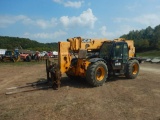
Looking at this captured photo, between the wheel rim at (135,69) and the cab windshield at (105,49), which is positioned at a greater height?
the cab windshield at (105,49)

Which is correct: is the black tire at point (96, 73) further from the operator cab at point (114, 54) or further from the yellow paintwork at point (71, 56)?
the operator cab at point (114, 54)

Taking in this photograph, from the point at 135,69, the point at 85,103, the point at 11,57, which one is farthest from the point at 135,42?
the point at 85,103

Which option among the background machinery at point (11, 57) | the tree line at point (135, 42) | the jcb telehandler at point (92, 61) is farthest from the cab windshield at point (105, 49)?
the tree line at point (135, 42)

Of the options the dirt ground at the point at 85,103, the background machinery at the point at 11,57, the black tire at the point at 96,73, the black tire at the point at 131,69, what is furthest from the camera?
the background machinery at the point at 11,57

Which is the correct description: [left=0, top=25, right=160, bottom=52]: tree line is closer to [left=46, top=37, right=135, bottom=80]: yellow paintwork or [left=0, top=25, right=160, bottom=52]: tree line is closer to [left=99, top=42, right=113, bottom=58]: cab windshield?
[left=99, top=42, right=113, bottom=58]: cab windshield

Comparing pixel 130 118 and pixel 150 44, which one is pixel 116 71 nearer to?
pixel 130 118

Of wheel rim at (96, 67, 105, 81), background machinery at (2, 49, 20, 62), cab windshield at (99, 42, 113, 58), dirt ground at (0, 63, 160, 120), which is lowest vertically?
dirt ground at (0, 63, 160, 120)

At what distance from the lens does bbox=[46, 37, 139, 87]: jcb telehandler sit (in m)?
10.9

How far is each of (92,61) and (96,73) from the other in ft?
1.99

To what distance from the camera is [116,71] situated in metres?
12.9

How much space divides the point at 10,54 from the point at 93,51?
20.5 meters

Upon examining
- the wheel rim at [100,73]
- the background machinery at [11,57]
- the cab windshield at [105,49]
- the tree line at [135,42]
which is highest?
the tree line at [135,42]

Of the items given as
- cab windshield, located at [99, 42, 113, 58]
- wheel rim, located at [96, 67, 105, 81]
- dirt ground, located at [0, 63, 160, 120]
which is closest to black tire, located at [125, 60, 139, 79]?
cab windshield, located at [99, 42, 113, 58]

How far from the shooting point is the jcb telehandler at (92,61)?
10945 mm
